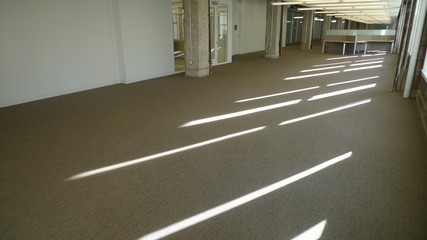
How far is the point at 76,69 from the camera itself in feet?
25.0

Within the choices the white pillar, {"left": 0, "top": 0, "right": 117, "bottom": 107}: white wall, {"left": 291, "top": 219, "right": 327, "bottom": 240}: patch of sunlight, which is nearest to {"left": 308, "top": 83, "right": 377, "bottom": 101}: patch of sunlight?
the white pillar

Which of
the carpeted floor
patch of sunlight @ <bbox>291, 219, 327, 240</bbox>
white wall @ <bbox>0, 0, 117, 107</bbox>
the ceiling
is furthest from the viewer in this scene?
the ceiling

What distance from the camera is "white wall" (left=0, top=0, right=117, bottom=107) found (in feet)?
20.5

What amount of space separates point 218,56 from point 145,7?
4696mm

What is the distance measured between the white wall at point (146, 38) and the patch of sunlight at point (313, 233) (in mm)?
7407

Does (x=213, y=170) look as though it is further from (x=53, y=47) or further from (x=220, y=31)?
(x=220, y=31)

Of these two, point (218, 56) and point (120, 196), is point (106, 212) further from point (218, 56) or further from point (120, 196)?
point (218, 56)

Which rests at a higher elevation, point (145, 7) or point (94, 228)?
point (145, 7)

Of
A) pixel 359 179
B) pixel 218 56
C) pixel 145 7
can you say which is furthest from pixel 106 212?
pixel 218 56

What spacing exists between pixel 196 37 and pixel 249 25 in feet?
27.9

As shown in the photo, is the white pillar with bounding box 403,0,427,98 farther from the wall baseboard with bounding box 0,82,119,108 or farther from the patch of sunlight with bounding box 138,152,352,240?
the wall baseboard with bounding box 0,82,119,108

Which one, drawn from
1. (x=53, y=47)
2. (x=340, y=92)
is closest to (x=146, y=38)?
(x=53, y=47)

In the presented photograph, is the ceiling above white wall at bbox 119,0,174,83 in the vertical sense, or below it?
above

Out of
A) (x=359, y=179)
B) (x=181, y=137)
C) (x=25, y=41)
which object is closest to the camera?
(x=359, y=179)
